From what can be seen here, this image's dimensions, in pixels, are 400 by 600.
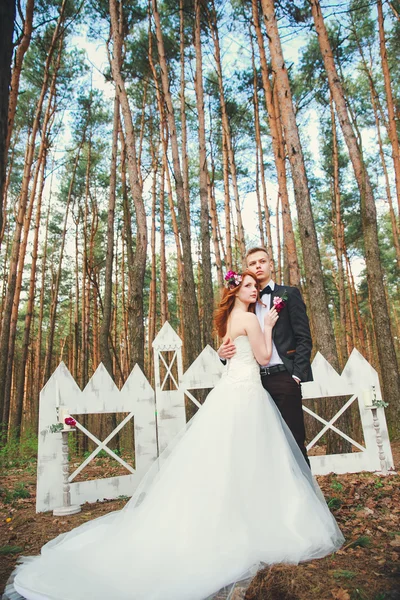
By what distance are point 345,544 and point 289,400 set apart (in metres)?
0.93

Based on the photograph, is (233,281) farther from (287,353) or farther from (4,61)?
(4,61)

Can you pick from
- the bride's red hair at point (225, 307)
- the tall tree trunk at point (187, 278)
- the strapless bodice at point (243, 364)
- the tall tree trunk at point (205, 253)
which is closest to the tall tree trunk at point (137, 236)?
the tall tree trunk at point (187, 278)

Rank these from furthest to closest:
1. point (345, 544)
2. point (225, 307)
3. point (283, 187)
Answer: point (283, 187) < point (225, 307) < point (345, 544)

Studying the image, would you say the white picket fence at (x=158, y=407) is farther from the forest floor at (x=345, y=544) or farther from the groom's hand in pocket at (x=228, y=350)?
the groom's hand in pocket at (x=228, y=350)

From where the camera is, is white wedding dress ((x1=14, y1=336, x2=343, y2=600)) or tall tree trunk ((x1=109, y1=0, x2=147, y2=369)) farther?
tall tree trunk ((x1=109, y1=0, x2=147, y2=369))

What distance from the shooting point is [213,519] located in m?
2.21

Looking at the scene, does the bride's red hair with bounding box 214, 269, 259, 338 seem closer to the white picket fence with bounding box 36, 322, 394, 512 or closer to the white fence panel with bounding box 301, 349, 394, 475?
the white picket fence with bounding box 36, 322, 394, 512

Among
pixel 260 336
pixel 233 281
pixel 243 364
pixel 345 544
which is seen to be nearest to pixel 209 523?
pixel 345 544

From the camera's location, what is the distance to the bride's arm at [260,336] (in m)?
2.88

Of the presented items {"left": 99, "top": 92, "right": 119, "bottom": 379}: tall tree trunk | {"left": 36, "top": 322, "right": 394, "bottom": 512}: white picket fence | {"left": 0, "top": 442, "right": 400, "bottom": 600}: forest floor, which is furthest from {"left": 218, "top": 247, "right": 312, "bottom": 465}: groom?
{"left": 99, "top": 92, "right": 119, "bottom": 379}: tall tree trunk

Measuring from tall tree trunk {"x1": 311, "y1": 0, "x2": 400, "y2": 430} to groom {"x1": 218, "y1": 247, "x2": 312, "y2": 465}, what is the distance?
14.2 feet

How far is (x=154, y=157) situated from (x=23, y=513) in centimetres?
1380

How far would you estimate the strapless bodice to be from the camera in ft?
9.37

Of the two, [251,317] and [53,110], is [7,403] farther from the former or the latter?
[251,317]
